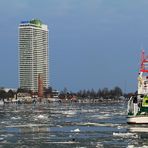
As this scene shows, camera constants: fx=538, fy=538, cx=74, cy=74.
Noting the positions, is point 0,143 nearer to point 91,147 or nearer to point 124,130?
point 91,147

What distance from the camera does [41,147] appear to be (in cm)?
3778

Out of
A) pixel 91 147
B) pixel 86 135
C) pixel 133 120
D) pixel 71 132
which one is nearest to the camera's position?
pixel 91 147

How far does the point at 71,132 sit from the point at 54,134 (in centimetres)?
261

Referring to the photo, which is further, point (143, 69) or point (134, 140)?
point (143, 69)

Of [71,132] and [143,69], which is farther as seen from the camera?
[143,69]

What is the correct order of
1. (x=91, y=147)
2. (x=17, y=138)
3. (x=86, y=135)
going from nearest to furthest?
(x=91, y=147), (x=17, y=138), (x=86, y=135)

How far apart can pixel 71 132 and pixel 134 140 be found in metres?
9.43

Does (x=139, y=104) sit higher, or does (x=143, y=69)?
(x=143, y=69)

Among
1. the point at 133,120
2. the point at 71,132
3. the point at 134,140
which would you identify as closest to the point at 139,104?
the point at 133,120

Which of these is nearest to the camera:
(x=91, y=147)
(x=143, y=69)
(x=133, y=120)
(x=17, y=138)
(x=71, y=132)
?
(x=91, y=147)

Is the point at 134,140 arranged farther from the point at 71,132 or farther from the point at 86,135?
the point at 71,132

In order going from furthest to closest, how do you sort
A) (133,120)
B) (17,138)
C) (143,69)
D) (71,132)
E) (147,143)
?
(143,69)
(133,120)
(71,132)
(17,138)
(147,143)

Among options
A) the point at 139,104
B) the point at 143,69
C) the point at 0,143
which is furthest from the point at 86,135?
the point at 143,69

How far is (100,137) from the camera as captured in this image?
4509 centimetres
